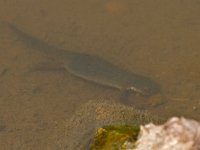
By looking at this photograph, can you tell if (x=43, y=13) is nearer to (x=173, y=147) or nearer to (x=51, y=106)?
(x=51, y=106)

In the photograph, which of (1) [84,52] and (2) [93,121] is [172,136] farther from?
(1) [84,52]

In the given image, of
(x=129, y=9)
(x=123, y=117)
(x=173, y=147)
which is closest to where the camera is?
(x=173, y=147)

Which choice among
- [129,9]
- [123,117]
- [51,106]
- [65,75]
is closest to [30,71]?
[65,75]

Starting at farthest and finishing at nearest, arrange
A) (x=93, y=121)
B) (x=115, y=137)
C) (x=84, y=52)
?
(x=84, y=52), (x=93, y=121), (x=115, y=137)

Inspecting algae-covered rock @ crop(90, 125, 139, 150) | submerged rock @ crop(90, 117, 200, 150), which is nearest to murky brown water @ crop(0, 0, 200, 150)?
algae-covered rock @ crop(90, 125, 139, 150)

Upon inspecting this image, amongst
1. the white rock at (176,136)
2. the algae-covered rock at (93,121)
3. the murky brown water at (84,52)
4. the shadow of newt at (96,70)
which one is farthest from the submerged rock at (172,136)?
the shadow of newt at (96,70)

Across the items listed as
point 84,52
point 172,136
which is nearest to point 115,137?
point 172,136
